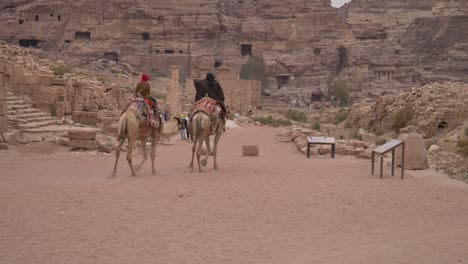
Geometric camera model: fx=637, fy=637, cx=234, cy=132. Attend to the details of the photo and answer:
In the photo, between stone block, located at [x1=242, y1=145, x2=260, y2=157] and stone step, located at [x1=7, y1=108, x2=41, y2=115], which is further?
stone step, located at [x1=7, y1=108, x2=41, y2=115]

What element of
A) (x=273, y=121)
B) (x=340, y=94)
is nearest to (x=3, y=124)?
(x=273, y=121)

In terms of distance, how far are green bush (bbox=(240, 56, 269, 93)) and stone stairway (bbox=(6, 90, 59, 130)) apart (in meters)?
39.0

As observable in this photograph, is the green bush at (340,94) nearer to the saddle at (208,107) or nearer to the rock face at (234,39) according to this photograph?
the rock face at (234,39)

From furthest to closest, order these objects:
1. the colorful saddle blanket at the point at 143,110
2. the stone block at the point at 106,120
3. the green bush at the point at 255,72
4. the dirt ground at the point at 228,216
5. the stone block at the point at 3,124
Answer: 1. the green bush at the point at 255,72
2. the stone block at the point at 106,120
3. the stone block at the point at 3,124
4. the colorful saddle blanket at the point at 143,110
5. the dirt ground at the point at 228,216

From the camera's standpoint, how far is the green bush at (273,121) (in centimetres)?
3491

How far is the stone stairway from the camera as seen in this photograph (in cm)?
1638

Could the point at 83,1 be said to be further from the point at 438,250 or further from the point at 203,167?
the point at 438,250

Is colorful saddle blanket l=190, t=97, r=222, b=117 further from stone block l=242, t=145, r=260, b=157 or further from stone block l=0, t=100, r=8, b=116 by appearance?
Result: stone block l=0, t=100, r=8, b=116

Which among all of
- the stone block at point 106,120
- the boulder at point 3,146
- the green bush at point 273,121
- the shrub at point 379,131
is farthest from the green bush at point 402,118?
the boulder at point 3,146

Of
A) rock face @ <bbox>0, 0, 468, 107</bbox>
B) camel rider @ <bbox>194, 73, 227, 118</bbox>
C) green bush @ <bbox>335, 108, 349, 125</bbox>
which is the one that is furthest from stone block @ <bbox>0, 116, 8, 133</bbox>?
rock face @ <bbox>0, 0, 468, 107</bbox>

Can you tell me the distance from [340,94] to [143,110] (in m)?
44.8

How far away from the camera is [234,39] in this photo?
212ft

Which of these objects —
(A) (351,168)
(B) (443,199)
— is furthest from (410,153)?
(B) (443,199)

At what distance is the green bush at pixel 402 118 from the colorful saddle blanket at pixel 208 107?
13.7 metres
